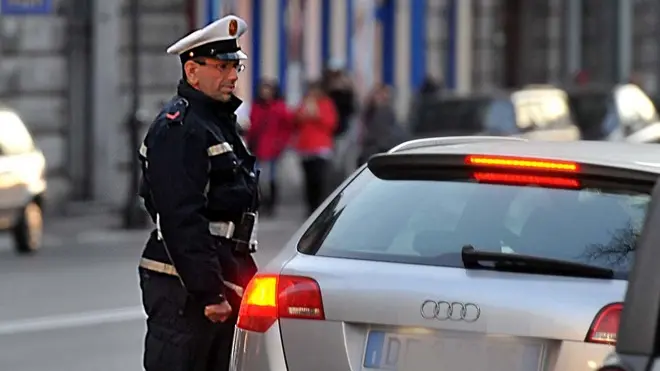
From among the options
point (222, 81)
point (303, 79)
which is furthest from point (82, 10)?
point (222, 81)

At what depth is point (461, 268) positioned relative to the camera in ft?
17.2

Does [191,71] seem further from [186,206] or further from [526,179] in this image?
[526,179]

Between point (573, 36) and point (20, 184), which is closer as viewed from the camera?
point (20, 184)

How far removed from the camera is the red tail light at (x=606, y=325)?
16.3ft

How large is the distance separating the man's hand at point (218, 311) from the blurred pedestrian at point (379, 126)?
1552cm

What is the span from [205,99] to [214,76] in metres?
0.09

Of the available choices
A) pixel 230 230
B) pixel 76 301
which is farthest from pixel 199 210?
pixel 76 301

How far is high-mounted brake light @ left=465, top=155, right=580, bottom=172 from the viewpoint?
5.41 m

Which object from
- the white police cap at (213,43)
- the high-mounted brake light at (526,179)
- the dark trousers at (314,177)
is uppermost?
the white police cap at (213,43)

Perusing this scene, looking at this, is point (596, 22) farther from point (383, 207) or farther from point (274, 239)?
point (383, 207)

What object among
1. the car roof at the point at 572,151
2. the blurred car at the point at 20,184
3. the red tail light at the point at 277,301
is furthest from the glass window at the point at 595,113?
the red tail light at the point at 277,301

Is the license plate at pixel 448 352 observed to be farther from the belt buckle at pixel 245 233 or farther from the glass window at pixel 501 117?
the glass window at pixel 501 117

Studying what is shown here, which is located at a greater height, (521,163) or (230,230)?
(521,163)

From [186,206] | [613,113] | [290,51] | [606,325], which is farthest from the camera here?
[290,51]
